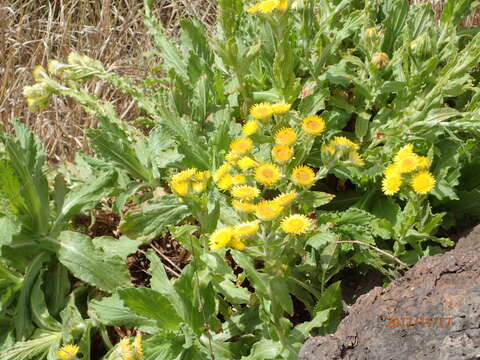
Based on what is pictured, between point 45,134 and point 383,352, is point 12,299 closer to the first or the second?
point 45,134

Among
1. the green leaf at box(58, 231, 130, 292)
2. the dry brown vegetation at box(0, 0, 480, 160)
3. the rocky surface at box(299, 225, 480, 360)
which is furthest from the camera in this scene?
the dry brown vegetation at box(0, 0, 480, 160)

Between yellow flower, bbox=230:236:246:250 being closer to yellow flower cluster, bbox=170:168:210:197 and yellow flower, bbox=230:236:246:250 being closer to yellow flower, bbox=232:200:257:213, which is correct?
yellow flower, bbox=232:200:257:213

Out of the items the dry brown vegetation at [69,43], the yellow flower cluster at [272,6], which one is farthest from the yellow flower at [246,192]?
the dry brown vegetation at [69,43]

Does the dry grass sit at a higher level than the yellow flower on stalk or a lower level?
higher

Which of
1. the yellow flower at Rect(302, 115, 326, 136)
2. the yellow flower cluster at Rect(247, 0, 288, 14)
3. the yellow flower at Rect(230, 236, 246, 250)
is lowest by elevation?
the yellow flower at Rect(230, 236, 246, 250)

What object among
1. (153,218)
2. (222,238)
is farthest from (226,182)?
(153,218)

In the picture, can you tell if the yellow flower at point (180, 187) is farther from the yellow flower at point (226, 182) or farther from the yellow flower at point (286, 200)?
the yellow flower at point (286, 200)

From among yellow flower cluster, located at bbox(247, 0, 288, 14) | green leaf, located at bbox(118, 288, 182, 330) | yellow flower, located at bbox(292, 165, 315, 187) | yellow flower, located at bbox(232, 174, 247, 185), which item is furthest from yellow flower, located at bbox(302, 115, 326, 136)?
green leaf, located at bbox(118, 288, 182, 330)

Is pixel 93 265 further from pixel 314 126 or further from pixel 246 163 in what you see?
pixel 314 126
